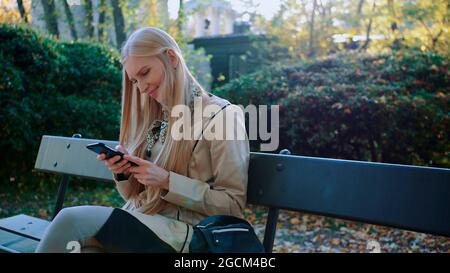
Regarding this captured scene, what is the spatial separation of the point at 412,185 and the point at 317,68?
15.1 ft

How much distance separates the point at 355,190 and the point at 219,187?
23.3 inches

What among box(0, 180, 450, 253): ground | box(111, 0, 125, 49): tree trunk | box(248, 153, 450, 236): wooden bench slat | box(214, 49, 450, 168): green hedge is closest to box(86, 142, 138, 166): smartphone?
box(248, 153, 450, 236): wooden bench slat

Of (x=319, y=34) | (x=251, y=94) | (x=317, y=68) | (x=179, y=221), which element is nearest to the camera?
(x=179, y=221)

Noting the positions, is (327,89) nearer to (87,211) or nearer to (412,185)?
(412,185)

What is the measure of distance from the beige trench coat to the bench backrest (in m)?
0.15

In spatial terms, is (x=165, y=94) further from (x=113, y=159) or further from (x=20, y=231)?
(x=20, y=231)

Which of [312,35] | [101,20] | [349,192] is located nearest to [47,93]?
[101,20]

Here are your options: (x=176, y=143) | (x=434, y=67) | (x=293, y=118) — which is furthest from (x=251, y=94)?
(x=176, y=143)

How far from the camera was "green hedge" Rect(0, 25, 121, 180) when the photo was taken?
5.75 meters

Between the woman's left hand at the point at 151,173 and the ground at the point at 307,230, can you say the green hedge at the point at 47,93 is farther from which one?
the woman's left hand at the point at 151,173

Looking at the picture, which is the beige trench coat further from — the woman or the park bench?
the park bench

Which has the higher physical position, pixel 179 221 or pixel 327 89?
pixel 327 89
